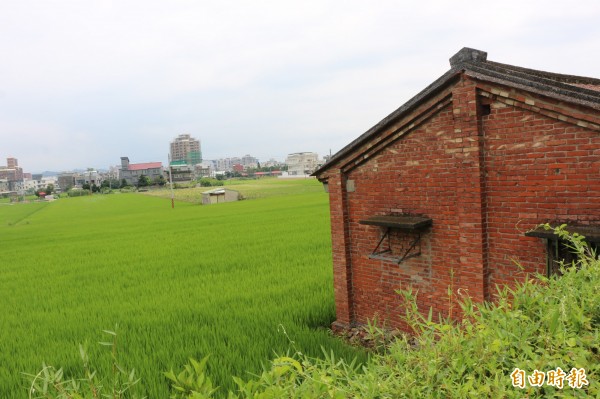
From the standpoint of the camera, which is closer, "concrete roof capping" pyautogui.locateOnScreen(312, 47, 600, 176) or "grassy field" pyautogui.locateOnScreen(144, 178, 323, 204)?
"concrete roof capping" pyautogui.locateOnScreen(312, 47, 600, 176)

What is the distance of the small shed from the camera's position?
4441 centimetres

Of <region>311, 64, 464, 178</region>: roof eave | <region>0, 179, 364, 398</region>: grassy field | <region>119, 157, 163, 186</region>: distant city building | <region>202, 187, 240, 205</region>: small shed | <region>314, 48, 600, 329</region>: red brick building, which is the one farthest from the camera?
<region>119, 157, 163, 186</region>: distant city building

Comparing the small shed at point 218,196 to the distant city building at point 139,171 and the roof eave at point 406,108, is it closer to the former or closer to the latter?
the roof eave at point 406,108

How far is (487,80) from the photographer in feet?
17.0

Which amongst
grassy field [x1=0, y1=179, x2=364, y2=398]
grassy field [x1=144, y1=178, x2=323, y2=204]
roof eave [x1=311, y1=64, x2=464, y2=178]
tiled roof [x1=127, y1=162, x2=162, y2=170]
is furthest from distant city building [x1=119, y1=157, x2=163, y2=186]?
roof eave [x1=311, y1=64, x2=464, y2=178]

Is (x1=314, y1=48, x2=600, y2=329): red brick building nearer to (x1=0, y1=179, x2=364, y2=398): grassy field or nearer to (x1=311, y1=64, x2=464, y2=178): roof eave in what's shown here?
(x1=311, y1=64, x2=464, y2=178): roof eave

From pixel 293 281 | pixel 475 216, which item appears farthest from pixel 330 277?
pixel 475 216

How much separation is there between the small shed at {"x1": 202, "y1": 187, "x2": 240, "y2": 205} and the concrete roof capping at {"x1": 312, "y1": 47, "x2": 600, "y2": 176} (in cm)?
3825

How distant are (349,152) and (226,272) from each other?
21.1 ft

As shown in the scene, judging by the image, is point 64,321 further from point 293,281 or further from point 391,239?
→ point 391,239

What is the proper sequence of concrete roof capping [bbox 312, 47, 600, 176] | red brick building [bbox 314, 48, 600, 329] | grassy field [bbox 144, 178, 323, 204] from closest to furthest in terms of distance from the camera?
1. concrete roof capping [bbox 312, 47, 600, 176]
2. red brick building [bbox 314, 48, 600, 329]
3. grassy field [bbox 144, 178, 323, 204]

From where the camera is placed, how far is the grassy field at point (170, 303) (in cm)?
635

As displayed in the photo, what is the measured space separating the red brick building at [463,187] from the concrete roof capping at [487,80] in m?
0.02

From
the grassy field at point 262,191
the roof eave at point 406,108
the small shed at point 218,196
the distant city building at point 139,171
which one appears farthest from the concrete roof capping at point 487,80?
the distant city building at point 139,171
